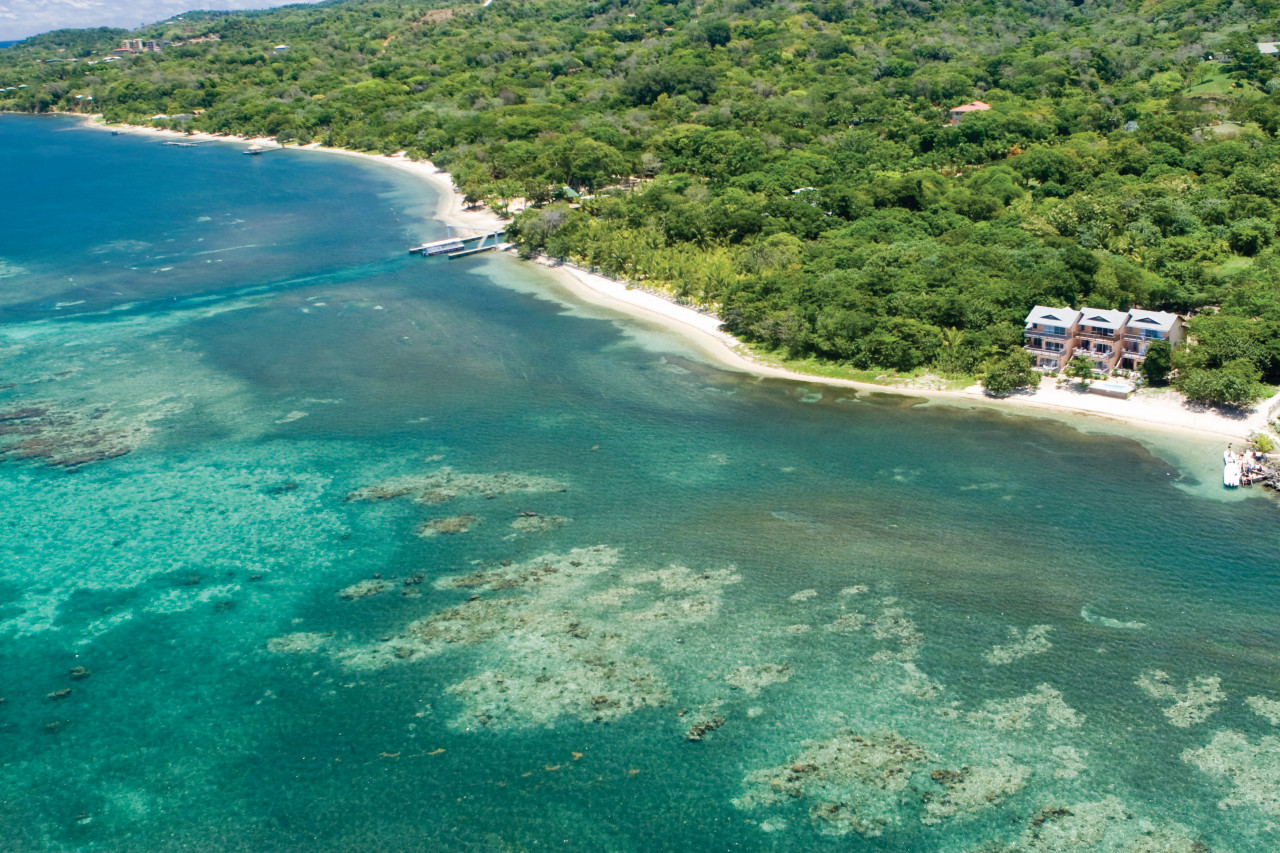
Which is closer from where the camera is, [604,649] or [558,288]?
[604,649]

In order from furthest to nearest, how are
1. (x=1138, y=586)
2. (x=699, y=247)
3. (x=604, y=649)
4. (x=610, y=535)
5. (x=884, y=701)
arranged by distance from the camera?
(x=699, y=247) → (x=610, y=535) → (x=1138, y=586) → (x=604, y=649) → (x=884, y=701)

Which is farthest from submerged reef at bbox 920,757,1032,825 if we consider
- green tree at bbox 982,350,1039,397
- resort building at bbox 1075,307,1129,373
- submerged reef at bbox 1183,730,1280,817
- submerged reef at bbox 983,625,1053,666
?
resort building at bbox 1075,307,1129,373

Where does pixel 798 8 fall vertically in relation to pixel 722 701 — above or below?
above

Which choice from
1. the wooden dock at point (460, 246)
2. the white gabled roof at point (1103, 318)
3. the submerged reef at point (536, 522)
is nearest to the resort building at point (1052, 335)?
the white gabled roof at point (1103, 318)

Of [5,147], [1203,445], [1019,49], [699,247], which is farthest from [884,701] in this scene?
[5,147]

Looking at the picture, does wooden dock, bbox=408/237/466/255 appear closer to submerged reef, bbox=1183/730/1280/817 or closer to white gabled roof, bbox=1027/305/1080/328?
white gabled roof, bbox=1027/305/1080/328

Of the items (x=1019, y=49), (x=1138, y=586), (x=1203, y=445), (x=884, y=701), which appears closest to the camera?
(x=884, y=701)

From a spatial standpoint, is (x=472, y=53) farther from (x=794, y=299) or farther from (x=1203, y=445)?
(x=1203, y=445)
